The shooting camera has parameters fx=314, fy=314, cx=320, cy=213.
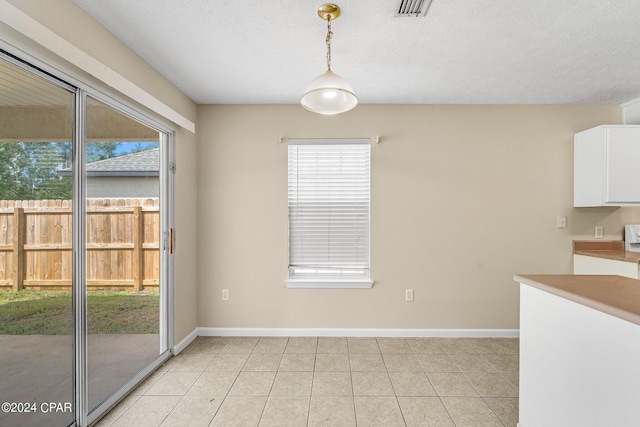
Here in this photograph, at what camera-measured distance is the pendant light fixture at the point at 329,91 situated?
5.53 ft

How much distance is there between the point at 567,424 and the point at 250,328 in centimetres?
276

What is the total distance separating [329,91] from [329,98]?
0.33 ft

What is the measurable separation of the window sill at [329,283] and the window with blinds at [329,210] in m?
0.01

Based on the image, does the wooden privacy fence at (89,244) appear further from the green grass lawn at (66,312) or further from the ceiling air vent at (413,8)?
the ceiling air vent at (413,8)

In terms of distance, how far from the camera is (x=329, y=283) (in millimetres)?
3393

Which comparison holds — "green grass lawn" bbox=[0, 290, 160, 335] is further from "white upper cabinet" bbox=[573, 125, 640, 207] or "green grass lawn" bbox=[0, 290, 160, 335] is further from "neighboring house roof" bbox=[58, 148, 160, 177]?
"white upper cabinet" bbox=[573, 125, 640, 207]

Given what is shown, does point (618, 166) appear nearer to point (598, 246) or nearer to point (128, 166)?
point (598, 246)

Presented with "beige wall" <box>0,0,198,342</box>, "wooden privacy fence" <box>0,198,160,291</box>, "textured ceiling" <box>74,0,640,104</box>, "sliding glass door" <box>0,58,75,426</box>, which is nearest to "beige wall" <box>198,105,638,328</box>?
"beige wall" <box>0,0,198,342</box>

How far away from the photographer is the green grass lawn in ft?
5.03

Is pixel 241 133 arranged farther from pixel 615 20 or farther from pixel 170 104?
pixel 615 20

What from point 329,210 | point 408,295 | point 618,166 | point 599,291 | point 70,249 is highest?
point 618,166

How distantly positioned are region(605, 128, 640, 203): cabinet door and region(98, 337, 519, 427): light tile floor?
5.80 feet

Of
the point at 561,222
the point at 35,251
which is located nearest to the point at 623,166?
the point at 561,222

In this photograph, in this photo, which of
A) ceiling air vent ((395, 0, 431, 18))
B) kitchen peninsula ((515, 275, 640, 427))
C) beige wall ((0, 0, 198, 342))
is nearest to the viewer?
kitchen peninsula ((515, 275, 640, 427))
